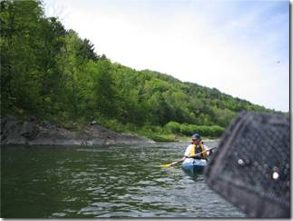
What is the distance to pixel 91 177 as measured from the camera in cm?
1844

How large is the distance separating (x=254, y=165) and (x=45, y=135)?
137 feet

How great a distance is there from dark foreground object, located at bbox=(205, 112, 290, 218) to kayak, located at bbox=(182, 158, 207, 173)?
57.7 feet

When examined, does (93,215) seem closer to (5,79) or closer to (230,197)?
(230,197)

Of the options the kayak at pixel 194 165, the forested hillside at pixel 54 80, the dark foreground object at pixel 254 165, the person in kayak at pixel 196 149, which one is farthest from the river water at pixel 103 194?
the forested hillside at pixel 54 80

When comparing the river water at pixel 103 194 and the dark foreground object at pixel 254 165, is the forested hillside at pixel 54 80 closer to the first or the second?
the river water at pixel 103 194

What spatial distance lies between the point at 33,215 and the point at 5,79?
1226 inches

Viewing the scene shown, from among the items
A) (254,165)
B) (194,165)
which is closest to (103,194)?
(194,165)

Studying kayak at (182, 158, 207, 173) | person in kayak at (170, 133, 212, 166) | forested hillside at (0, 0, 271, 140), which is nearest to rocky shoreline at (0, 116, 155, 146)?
forested hillside at (0, 0, 271, 140)

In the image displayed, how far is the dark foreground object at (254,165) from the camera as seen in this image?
3.06m

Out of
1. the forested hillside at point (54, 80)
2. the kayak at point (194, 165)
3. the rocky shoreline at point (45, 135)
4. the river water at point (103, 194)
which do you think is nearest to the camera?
the river water at point (103, 194)

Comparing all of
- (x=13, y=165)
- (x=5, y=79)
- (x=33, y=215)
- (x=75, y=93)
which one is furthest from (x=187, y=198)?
(x=75, y=93)

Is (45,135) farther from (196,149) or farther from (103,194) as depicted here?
(103,194)

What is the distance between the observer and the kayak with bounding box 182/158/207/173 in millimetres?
20828

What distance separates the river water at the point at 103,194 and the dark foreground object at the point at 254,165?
7.73 metres
